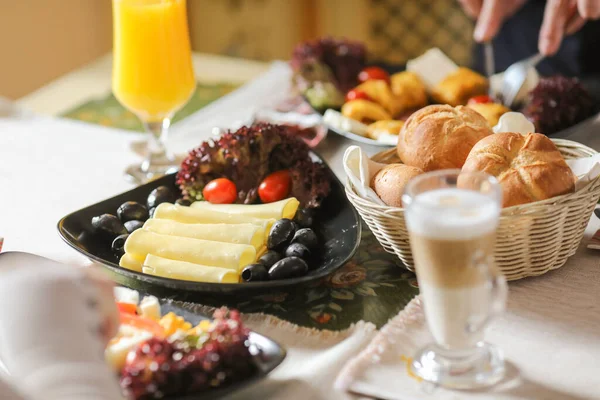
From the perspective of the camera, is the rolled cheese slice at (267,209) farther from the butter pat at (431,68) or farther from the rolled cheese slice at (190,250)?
the butter pat at (431,68)

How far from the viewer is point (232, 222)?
1.24 metres

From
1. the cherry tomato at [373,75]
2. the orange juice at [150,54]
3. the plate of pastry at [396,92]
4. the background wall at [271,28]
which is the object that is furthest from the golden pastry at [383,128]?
the background wall at [271,28]

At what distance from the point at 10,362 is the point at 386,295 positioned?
51 centimetres

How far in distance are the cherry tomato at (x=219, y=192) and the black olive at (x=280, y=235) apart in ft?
0.75

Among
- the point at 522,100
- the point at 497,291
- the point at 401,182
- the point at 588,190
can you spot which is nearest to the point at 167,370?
the point at 497,291

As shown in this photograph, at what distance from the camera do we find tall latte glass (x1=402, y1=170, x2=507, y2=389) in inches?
32.2

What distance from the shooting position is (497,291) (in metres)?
0.83

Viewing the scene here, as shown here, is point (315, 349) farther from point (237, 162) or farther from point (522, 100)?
point (522, 100)

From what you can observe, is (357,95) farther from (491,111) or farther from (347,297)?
(347,297)

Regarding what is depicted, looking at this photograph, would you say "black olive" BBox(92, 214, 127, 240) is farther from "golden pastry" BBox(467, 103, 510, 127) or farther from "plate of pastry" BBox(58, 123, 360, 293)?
"golden pastry" BBox(467, 103, 510, 127)

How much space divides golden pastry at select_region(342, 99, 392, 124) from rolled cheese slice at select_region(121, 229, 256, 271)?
0.71m

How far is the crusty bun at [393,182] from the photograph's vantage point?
116 centimetres

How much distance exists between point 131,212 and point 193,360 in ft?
1.85

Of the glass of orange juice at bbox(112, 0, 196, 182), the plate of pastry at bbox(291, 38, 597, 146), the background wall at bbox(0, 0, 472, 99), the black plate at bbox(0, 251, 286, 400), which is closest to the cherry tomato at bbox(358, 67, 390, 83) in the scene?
the plate of pastry at bbox(291, 38, 597, 146)
